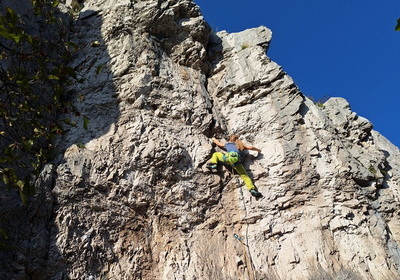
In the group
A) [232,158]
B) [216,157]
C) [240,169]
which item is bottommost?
[240,169]

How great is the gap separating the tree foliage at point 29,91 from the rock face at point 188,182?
679mm

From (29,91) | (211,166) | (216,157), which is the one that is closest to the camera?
(29,91)

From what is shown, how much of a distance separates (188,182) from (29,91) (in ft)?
16.5

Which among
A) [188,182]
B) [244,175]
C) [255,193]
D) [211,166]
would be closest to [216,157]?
[211,166]

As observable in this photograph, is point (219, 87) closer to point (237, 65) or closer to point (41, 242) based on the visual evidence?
point (237, 65)

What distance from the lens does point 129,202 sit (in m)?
7.88

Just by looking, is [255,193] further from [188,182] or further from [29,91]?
[29,91]

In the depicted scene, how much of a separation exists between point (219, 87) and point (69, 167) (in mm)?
5751

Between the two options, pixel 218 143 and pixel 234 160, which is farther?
pixel 218 143

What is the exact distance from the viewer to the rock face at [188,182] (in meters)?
7.26

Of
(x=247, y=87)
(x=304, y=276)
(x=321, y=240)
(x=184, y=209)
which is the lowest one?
(x=304, y=276)

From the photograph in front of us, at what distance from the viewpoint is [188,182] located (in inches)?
340

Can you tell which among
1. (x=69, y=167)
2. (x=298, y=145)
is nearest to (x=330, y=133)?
(x=298, y=145)

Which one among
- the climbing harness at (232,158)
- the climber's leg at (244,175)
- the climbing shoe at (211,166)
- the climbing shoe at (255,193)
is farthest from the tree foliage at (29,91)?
the climbing shoe at (255,193)
